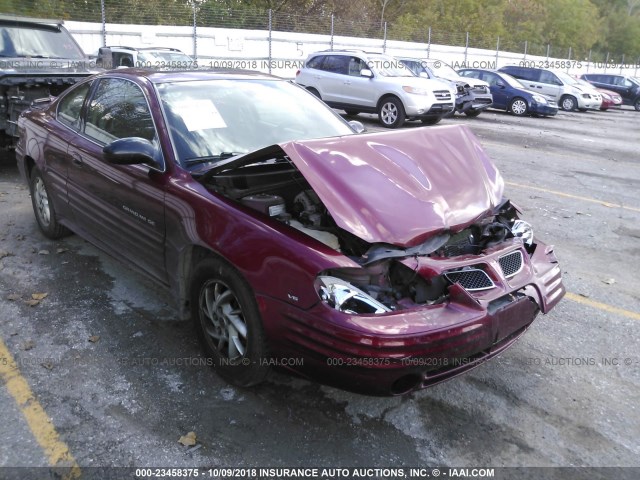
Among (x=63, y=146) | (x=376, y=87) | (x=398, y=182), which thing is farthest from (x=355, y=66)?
(x=398, y=182)

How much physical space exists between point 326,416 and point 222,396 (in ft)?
2.00

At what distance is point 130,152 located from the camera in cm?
340

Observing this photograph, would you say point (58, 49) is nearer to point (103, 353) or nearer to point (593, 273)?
point (103, 353)

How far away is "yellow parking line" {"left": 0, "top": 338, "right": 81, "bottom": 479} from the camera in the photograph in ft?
8.76

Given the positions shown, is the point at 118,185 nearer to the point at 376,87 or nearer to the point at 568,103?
the point at 376,87

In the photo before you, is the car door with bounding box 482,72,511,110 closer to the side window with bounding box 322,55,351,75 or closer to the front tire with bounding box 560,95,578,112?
the front tire with bounding box 560,95,578,112

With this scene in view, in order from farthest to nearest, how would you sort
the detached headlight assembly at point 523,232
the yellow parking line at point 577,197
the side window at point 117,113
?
the yellow parking line at point 577,197, the side window at point 117,113, the detached headlight assembly at point 523,232

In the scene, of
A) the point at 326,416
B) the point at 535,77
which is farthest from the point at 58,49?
the point at 535,77

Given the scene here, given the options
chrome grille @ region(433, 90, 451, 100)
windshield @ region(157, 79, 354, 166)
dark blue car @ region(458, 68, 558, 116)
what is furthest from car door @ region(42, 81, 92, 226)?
dark blue car @ region(458, 68, 558, 116)

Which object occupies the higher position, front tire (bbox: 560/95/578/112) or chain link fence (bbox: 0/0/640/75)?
chain link fence (bbox: 0/0/640/75)

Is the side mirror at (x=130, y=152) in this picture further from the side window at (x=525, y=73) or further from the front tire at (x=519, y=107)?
the side window at (x=525, y=73)

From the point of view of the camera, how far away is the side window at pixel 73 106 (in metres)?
4.72

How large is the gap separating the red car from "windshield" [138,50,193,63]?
19067mm

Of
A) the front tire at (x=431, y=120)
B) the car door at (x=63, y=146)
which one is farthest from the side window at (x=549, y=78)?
the car door at (x=63, y=146)
